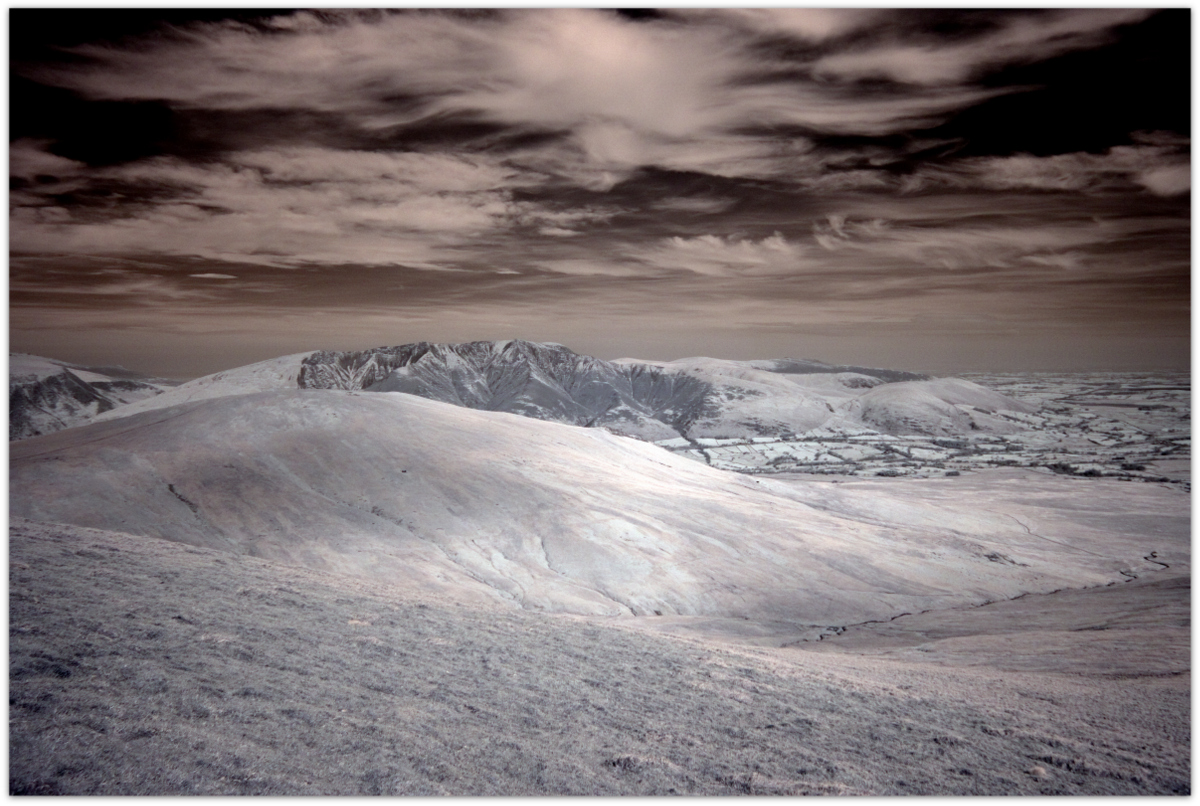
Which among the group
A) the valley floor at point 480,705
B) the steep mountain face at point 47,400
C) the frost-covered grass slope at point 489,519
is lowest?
the steep mountain face at point 47,400

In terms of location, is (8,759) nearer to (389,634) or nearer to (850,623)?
(389,634)

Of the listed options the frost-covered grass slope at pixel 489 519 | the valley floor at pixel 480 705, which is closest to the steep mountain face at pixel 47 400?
the frost-covered grass slope at pixel 489 519

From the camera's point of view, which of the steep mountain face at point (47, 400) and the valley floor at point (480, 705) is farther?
the steep mountain face at point (47, 400)

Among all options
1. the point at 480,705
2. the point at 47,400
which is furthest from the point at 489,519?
the point at 47,400

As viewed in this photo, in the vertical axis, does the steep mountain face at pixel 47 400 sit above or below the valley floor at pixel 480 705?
below

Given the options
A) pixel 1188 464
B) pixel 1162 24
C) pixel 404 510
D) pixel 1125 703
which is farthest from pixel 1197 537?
pixel 1188 464

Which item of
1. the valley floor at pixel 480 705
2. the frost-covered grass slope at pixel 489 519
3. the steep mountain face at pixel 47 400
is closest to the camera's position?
the valley floor at pixel 480 705

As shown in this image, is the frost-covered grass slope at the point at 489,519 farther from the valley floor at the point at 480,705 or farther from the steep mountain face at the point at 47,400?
the steep mountain face at the point at 47,400
